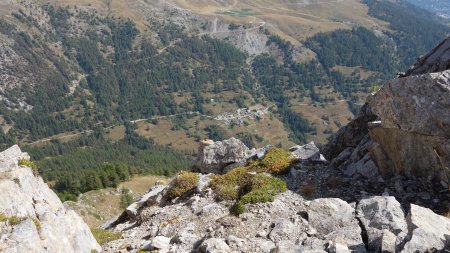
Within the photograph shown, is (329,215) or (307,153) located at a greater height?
(329,215)

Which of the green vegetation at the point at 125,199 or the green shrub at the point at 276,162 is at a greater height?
the green shrub at the point at 276,162

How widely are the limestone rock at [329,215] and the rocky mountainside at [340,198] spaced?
6cm

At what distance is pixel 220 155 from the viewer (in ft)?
165

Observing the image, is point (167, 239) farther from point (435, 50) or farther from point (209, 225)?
point (435, 50)

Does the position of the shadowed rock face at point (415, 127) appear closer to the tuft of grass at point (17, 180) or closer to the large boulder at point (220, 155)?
the large boulder at point (220, 155)

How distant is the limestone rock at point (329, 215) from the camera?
2516 centimetres

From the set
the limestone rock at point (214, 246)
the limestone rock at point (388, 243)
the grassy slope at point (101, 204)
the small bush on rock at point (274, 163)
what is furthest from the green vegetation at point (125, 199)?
the limestone rock at point (388, 243)

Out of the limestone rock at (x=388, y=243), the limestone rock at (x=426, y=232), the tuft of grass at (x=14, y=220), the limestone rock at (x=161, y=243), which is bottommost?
the limestone rock at (x=161, y=243)

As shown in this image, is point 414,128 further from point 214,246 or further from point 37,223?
point 37,223

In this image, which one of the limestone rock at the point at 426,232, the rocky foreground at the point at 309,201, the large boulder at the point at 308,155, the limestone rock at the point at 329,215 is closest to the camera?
the limestone rock at the point at 426,232

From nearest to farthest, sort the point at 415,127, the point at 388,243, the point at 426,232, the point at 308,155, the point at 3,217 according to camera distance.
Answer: the point at 426,232 < the point at 388,243 < the point at 3,217 < the point at 415,127 < the point at 308,155

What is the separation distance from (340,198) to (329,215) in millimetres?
4923

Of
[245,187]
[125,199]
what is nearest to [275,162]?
[245,187]

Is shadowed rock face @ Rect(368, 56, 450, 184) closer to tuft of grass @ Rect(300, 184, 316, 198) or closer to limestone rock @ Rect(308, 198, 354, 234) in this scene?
tuft of grass @ Rect(300, 184, 316, 198)
